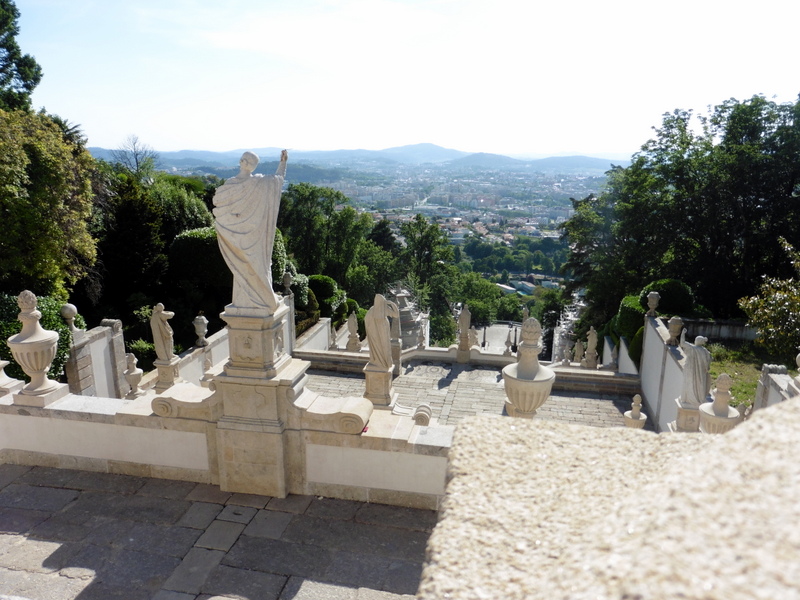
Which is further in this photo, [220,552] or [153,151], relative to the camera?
[153,151]

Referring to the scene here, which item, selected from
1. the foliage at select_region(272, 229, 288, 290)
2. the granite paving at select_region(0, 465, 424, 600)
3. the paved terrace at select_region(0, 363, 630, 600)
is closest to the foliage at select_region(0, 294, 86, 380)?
the paved terrace at select_region(0, 363, 630, 600)

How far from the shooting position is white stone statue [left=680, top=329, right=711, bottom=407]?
8117 millimetres

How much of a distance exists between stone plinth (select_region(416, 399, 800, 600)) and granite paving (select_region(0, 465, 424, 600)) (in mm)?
2935

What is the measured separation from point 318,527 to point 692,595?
191 inches

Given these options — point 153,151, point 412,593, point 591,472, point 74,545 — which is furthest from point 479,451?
point 153,151

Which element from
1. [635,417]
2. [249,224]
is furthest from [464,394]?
[249,224]

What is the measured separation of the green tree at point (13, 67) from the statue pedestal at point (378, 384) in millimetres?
20718

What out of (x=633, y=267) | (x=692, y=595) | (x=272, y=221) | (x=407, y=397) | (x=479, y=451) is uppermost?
(x=272, y=221)

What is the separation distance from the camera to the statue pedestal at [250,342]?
5.62 m

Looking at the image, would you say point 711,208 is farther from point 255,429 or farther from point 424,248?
A: point 424,248

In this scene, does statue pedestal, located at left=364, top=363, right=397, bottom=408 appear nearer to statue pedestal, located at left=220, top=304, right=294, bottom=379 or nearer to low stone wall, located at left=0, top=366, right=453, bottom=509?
low stone wall, located at left=0, top=366, right=453, bottom=509

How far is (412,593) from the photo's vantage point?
15.0 ft

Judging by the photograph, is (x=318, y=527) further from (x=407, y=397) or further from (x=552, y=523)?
(x=407, y=397)

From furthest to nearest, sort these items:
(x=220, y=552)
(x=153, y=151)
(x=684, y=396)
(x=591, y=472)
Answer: (x=153, y=151)
(x=684, y=396)
(x=220, y=552)
(x=591, y=472)
